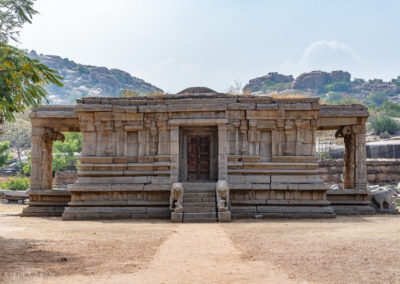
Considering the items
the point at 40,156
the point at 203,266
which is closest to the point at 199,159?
the point at 40,156

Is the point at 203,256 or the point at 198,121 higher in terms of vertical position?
the point at 198,121

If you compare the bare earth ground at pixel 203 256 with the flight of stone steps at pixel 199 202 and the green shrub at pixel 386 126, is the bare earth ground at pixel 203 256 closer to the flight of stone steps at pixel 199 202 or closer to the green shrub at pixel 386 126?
the flight of stone steps at pixel 199 202

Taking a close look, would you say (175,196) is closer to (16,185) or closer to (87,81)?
(16,185)

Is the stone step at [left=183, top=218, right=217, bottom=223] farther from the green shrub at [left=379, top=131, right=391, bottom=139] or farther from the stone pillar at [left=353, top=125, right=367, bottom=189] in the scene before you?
the green shrub at [left=379, top=131, right=391, bottom=139]

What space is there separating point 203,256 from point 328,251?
7.86ft

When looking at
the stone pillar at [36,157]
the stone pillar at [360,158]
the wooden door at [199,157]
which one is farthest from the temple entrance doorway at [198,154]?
the stone pillar at [36,157]

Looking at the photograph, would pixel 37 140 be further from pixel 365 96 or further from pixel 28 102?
pixel 365 96

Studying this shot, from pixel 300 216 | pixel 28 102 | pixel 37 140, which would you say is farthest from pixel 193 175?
pixel 28 102

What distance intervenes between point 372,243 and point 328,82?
157053mm

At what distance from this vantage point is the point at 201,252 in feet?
28.1

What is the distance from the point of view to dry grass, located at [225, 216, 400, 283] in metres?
6.36

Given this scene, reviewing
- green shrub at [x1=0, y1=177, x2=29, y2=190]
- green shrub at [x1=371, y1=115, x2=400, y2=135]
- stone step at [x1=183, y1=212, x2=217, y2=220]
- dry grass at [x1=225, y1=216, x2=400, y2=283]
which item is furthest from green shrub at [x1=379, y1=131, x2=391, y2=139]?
dry grass at [x1=225, y1=216, x2=400, y2=283]

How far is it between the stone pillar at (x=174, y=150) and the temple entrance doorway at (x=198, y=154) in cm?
86

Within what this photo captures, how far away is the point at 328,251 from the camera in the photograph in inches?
327
